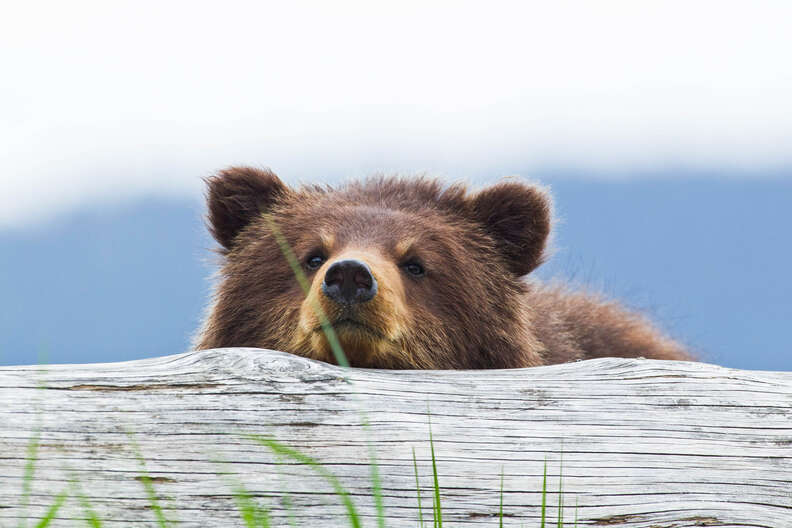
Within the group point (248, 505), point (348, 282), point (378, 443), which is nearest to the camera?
point (248, 505)

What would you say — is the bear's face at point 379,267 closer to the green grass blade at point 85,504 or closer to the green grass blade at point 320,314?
the green grass blade at point 320,314

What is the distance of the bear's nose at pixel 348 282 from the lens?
4.39 meters

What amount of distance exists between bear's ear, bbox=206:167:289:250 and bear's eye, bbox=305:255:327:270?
31.6 inches

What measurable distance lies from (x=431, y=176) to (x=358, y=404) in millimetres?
2550

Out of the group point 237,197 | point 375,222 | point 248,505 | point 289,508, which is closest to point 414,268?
point 375,222

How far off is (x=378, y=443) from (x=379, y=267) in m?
1.19

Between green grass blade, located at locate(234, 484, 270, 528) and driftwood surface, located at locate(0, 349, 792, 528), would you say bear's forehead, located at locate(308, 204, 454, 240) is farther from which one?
green grass blade, located at locate(234, 484, 270, 528)

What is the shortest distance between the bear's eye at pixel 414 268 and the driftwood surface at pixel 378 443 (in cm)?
99

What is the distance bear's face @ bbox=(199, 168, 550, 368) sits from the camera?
4582 mm

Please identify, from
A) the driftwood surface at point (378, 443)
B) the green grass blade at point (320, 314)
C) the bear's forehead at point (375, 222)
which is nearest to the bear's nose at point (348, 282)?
the green grass blade at point (320, 314)

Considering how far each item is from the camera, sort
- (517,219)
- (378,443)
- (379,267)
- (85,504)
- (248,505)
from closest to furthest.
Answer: (248,505), (85,504), (378,443), (379,267), (517,219)

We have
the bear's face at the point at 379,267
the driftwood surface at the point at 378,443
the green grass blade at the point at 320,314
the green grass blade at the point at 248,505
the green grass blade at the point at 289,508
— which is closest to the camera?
the green grass blade at the point at 320,314

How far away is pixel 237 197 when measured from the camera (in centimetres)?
591

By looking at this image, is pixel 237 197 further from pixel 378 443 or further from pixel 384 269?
pixel 378 443
